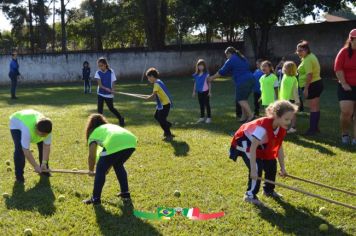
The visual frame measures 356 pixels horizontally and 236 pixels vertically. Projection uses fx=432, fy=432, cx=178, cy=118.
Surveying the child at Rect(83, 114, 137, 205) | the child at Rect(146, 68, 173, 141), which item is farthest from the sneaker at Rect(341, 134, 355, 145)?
the child at Rect(83, 114, 137, 205)

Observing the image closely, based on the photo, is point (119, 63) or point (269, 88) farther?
point (119, 63)

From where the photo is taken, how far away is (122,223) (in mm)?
4785

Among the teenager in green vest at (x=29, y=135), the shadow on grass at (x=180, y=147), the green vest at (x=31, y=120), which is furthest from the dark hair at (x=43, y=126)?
the shadow on grass at (x=180, y=147)

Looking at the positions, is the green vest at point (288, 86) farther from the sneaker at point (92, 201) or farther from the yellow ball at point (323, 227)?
the sneaker at point (92, 201)

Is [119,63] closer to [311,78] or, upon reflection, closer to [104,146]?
[311,78]

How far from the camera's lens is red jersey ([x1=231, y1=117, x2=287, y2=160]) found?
4830 millimetres

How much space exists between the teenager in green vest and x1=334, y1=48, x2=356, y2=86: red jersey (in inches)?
202

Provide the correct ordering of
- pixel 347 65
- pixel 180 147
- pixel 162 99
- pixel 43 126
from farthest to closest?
pixel 162 99 < pixel 180 147 < pixel 347 65 < pixel 43 126

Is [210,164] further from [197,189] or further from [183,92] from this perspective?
[183,92]

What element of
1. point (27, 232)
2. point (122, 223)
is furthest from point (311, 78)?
point (27, 232)

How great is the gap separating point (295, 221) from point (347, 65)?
3945mm

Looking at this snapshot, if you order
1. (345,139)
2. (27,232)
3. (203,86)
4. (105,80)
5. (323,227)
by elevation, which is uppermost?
(105,80)

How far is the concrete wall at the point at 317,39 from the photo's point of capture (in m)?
26.1

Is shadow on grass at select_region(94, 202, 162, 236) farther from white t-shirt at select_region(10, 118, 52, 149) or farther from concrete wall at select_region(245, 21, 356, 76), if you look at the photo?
concrete wall at select_region(245, 21, 356, 76)
